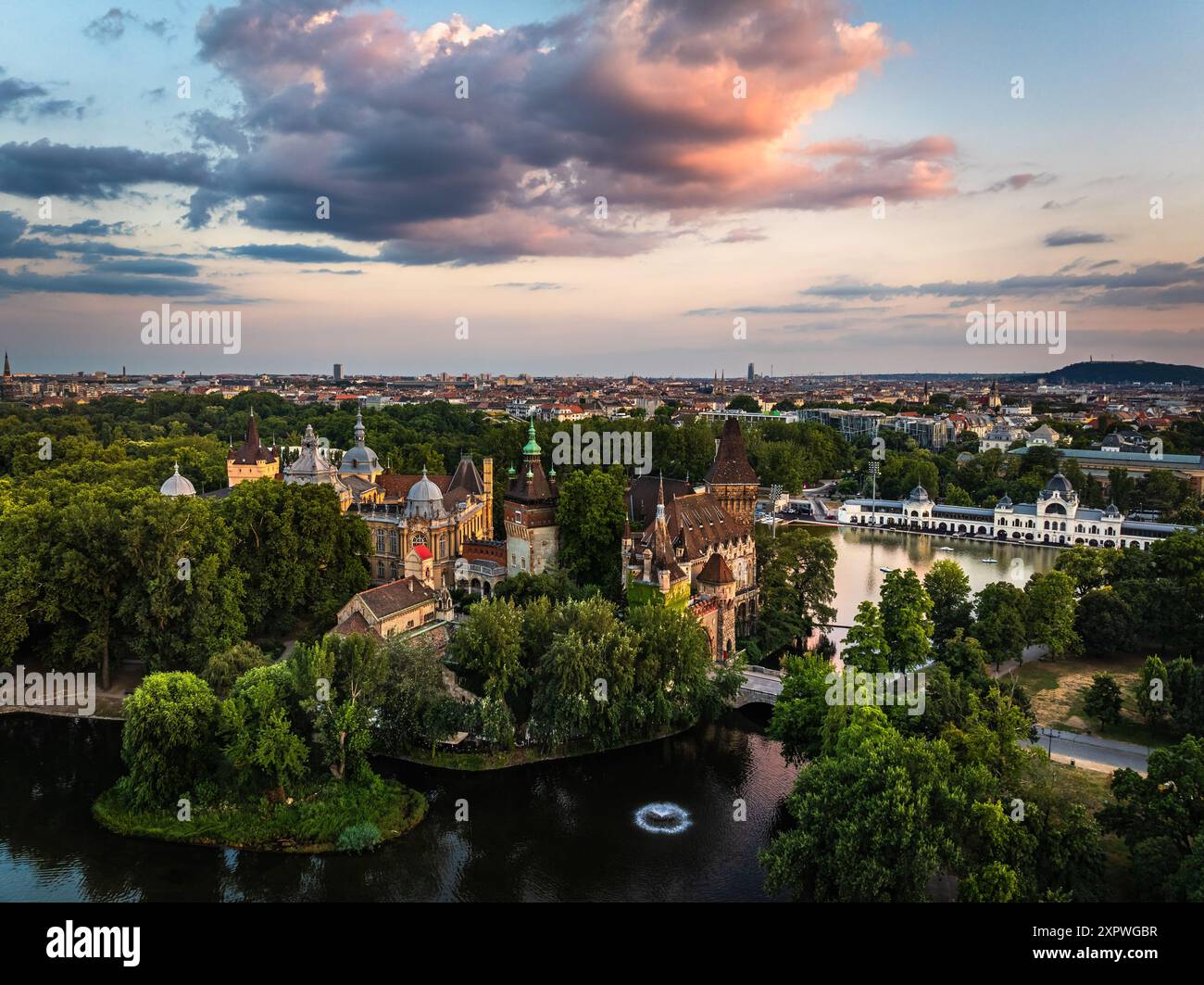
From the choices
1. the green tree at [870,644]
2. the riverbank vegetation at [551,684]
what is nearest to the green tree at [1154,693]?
the green tree at [870,644]

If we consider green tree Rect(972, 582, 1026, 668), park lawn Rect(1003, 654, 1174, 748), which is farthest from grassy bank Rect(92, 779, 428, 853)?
green tree Rect(972, 582, 1026, 668)

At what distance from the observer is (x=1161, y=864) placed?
18.2 meters

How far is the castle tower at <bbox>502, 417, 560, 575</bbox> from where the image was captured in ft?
141

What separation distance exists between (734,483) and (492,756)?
2211 centimetres

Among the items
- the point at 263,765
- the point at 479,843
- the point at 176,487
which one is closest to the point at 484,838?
the point at 479,843

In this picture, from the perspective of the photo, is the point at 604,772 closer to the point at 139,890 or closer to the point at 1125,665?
the point at 139,890

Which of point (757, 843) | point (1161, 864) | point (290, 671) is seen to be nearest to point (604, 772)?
point (757, 843)

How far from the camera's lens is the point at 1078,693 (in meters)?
33.3

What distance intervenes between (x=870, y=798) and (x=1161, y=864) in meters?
6.16

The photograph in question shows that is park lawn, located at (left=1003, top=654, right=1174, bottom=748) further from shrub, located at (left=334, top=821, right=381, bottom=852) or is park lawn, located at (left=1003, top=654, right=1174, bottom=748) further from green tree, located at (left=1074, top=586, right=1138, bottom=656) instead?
shrub, located at (left=334, top=821, right=381, bottom=852)

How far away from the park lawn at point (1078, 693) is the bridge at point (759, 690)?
362 inches

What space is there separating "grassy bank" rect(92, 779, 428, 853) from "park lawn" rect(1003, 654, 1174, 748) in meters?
22.7

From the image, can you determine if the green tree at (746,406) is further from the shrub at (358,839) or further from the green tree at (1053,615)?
the shrub at (358,839)
